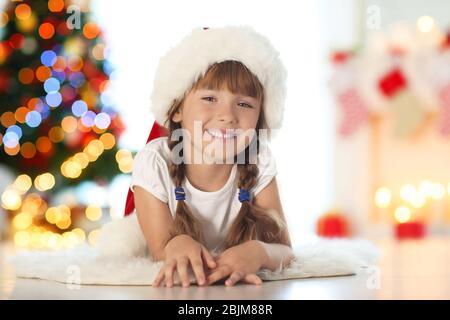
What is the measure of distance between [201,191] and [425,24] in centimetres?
278

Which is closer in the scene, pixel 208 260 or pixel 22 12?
pixel 208 260

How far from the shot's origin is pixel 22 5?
3.26m

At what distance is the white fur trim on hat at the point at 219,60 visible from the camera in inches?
64.9

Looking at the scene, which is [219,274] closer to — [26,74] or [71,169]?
[71,169]

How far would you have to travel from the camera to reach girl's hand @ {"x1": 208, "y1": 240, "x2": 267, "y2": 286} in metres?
1.46

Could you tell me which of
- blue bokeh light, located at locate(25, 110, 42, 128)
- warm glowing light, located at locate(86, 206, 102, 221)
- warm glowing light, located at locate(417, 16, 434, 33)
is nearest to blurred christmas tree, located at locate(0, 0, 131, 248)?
blue bokeh light, located at locate(25, 110, 42, 128)

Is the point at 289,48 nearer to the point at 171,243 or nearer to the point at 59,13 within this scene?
the point at 59,13

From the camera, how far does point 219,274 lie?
1453 millimetres

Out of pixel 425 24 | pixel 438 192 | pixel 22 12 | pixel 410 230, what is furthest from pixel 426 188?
pixel 22 12

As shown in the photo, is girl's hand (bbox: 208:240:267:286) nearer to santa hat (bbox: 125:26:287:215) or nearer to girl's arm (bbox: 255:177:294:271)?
girl's arm (bbox: 255:177:294:271)

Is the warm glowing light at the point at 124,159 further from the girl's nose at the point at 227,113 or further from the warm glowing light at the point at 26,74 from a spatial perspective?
the girl's nose at the point at 227,113

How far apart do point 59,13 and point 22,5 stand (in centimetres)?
16

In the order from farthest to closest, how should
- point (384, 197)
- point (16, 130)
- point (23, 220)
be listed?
point (384, 197), point (23, 220), point (16, 130)
